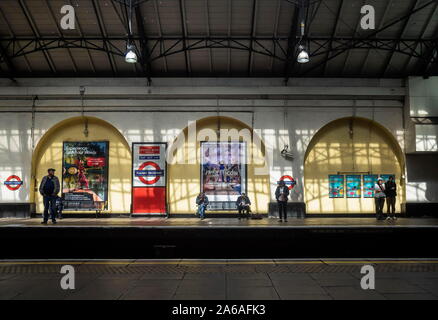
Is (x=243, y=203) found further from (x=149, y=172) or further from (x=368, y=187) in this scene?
(x=368, y=187)

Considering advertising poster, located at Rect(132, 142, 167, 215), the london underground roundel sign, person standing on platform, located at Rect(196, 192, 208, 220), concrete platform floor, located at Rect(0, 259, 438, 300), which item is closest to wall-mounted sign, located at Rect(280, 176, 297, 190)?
person standing on platform, located at Rect(196, 192, 208, 220)

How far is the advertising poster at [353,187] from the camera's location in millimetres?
17969

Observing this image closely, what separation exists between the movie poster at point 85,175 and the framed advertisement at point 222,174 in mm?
4735

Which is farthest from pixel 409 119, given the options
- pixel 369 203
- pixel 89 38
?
pixel 89 38

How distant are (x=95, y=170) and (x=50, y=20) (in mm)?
6793

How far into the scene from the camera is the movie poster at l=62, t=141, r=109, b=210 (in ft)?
58.6

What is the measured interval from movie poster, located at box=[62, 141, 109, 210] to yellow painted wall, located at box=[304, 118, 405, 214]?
9653 millimetres

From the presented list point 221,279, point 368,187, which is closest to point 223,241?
point 221,279

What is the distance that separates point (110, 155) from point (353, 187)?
38.3 feet

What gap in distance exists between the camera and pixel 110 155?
1812 cm

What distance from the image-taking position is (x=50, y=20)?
52.1 feet

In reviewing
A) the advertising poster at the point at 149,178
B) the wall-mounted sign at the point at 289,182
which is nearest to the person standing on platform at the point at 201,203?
the advertising poster at the point at 149,178

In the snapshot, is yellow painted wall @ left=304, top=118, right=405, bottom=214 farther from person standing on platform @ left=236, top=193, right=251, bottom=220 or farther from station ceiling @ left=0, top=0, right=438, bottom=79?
person standing on platform @ left=236, top=193, right=251, bottom=220
